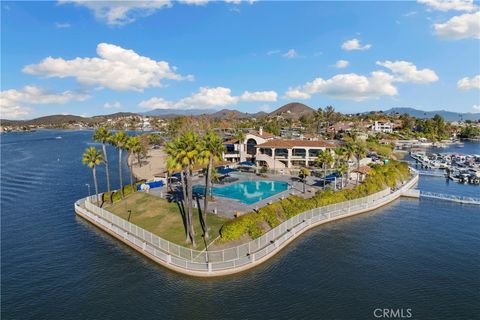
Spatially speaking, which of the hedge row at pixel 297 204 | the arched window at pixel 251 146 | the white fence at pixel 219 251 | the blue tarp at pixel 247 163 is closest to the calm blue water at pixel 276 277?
the white fence at pixel 219 251

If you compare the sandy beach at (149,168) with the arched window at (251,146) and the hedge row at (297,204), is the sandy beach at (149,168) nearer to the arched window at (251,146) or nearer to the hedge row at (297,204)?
the arched window at (251,146)

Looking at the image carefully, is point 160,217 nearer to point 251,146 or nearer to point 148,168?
point 251,146

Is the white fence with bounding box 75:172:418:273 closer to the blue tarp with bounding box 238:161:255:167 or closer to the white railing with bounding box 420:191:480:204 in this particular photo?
the white railing with bounding box 420:191:480:204

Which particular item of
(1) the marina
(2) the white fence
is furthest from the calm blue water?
(1) the marina

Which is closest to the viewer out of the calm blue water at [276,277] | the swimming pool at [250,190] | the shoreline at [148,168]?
the calm blue water at [276,277]

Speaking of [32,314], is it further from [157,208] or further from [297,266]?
[297,266]
